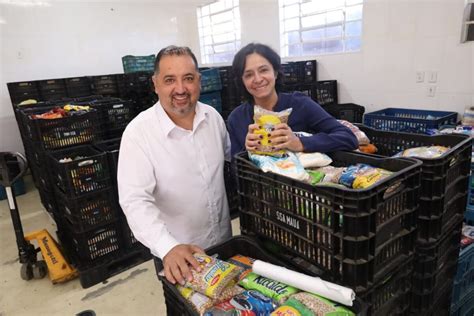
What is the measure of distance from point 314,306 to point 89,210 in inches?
78.7

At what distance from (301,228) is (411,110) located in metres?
2.90

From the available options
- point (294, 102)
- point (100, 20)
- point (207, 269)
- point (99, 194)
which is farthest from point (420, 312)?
point (100, 20)

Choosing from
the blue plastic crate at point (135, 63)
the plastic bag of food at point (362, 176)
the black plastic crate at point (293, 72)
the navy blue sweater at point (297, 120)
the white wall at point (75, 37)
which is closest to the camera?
the plastic bag of food at point (362, 176)

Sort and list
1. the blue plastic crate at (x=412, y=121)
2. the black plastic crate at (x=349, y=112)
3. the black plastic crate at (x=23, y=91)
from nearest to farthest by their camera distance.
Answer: the blue plastic crate at (x=412, y=121) < the black plastic crate at (x=349, y=112) < the black plastic crate at (x=23, y=91)

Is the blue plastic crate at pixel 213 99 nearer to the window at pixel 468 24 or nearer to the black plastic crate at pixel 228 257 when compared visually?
the window at pixel 468 24

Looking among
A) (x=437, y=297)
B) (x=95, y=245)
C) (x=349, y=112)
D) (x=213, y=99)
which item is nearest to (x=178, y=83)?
(x=437, y=297)

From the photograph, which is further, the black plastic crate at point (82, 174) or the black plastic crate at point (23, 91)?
the black plastic crate at point (23, 91)

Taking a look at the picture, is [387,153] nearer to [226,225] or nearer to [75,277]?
[226,225]

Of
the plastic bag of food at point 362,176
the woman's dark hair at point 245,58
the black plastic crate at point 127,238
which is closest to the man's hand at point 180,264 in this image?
the plastic bag of food at point 362,176

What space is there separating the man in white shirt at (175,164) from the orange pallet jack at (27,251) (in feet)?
5.02

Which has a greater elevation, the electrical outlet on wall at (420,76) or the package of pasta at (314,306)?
the electrical outlet on wall at (420,76)

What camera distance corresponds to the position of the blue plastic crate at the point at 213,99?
4.43m

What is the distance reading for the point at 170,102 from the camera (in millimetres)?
1278

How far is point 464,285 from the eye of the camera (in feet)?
4.86
